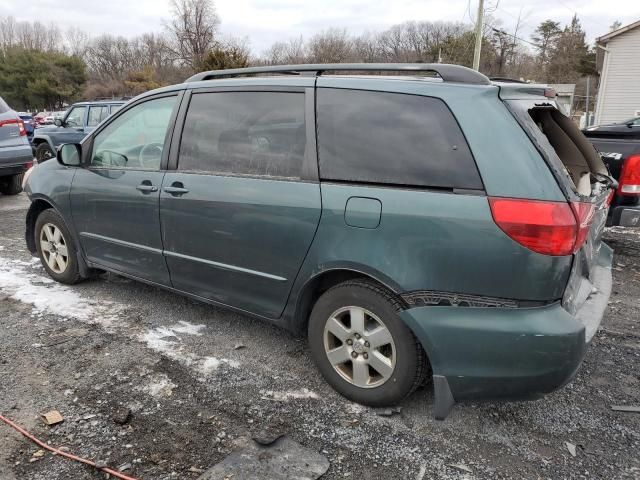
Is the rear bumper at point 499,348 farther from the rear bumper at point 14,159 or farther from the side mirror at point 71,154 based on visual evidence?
the rear bumper at point 14,159

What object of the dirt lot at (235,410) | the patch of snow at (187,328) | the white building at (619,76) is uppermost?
the white building at (619,76)

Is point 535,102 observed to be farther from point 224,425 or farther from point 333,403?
point 224,425

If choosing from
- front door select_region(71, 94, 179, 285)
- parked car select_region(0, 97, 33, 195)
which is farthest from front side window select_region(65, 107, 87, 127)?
front door select_region(71, 94, 179, 285)

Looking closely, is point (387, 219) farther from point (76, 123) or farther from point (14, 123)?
point (76, 123)

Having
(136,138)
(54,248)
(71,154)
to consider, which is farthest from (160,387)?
(54,248)

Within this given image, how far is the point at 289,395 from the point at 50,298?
252 cm

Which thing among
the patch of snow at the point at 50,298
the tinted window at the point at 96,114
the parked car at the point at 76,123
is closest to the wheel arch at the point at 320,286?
the patch of snow at the point at 50,298

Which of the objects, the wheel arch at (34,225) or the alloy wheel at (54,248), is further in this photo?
the alloy wheel at (54,248)

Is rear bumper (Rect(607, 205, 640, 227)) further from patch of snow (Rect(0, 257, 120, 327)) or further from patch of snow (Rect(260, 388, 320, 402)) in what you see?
patch of snow (Rect(0, 257, 120, 327))

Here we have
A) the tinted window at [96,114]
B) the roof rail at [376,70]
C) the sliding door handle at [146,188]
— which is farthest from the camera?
the tinted window at [96,114]

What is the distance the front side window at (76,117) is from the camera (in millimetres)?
12078

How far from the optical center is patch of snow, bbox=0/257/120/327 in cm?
393

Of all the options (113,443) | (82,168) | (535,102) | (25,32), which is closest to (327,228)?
(535,102)

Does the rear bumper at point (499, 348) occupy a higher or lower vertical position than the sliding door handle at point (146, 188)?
lower
